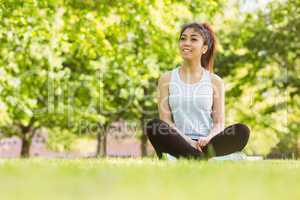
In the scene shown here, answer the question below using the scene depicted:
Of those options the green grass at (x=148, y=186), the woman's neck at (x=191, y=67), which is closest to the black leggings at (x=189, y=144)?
the woman's neck at (x=191, y=67)

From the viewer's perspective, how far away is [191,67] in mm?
8156

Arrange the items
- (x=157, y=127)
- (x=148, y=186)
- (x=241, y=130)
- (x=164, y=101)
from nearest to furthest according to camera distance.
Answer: (x=148, y=186) < (x=157, y=127) < (x=241, y=130) < (x=164, y=101)

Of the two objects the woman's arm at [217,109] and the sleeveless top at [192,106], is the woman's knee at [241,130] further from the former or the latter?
the sleeveless top at [192,106]

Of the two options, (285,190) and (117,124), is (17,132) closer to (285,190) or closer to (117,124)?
(117,124)

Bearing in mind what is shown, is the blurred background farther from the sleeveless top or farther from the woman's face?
the woman's face

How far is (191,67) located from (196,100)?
0.53 m

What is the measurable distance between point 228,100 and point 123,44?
7382mm

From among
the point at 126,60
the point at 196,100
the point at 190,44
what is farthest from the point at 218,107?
the point at 126,60

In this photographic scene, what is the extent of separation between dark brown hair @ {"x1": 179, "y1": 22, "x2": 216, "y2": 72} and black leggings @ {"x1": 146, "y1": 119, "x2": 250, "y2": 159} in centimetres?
146

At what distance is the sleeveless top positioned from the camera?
309 inches

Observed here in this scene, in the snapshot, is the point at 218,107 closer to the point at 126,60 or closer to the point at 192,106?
the point at 192,106

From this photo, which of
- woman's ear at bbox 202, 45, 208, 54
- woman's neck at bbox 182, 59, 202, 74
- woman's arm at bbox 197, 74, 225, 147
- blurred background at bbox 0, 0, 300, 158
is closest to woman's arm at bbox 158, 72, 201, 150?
woman's neck at bbox 182, 59, 202, 74

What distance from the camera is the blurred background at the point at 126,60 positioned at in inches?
625

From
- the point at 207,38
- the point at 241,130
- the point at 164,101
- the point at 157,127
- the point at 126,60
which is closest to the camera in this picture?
the point at 157,127
